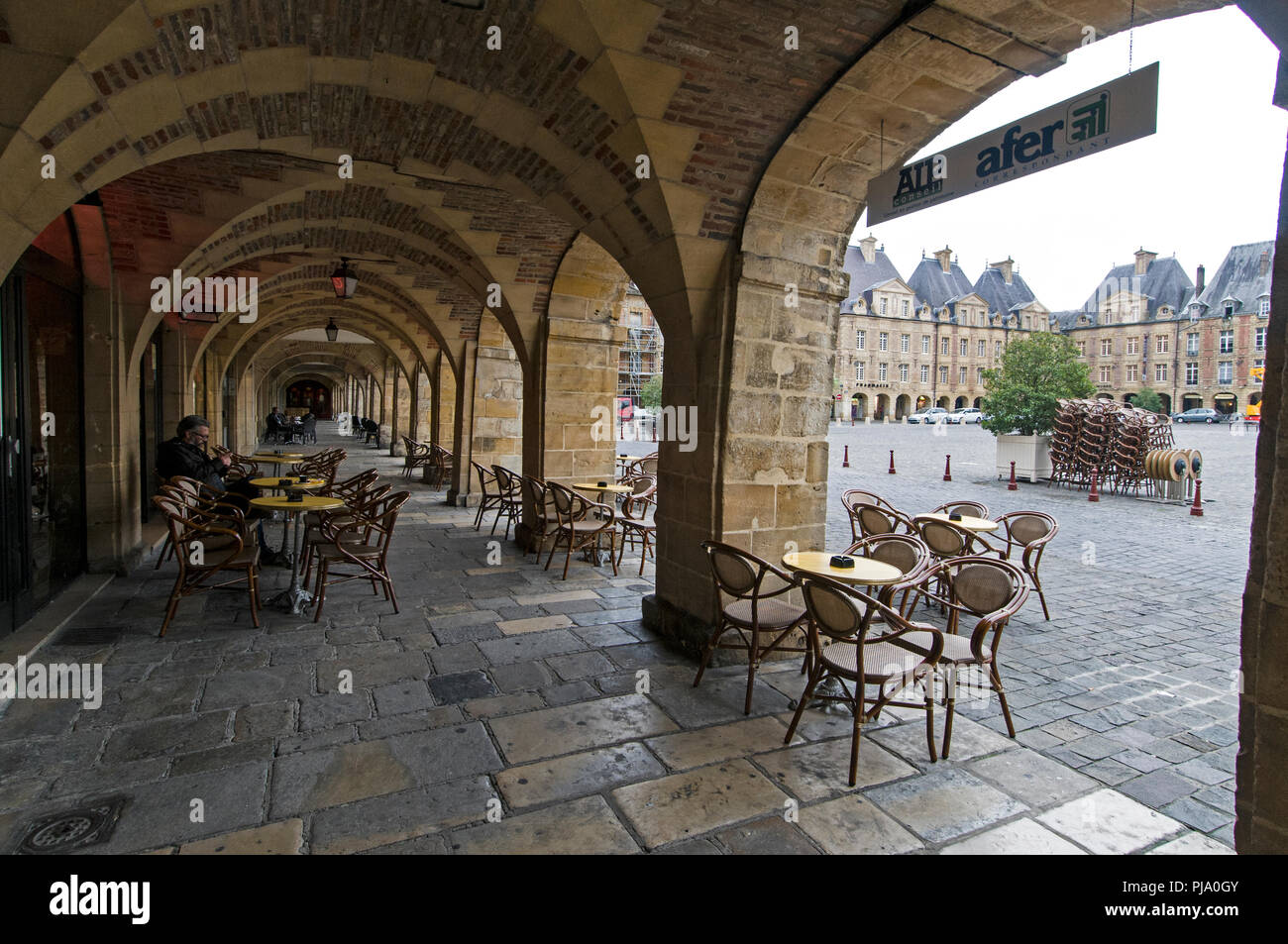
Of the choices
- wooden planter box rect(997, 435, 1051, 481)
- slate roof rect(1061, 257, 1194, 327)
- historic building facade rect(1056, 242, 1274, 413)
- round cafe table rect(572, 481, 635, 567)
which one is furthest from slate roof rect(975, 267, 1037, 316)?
round cafe table rect(572, 481, 635, 567)

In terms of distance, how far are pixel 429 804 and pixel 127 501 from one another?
506cm

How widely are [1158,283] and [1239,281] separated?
6.30 meters

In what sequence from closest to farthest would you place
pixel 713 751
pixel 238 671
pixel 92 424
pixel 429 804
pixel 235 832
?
1. pixel 235 832
2. pixel 429 804
3. pixel 713 751
4. pixel 238 671
5. pixel 92 424

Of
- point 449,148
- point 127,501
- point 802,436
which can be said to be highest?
point 449,148

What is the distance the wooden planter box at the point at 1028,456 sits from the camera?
13133 millimetres

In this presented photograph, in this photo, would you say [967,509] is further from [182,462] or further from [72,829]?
[182,462]

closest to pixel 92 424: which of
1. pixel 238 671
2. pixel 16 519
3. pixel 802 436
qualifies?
pixel 16 519

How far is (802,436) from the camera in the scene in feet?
13.7

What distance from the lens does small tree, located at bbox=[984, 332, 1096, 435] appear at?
13.0m

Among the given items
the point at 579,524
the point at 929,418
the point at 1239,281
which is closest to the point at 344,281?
the point at 579,524

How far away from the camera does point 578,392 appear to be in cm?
706

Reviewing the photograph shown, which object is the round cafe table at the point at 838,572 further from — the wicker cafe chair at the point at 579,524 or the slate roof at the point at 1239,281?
the slate roof at the point at 1239,281

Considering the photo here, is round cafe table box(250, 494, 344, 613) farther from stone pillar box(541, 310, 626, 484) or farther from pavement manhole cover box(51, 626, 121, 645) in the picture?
stone pillar box(541, 310, 626, 484)
